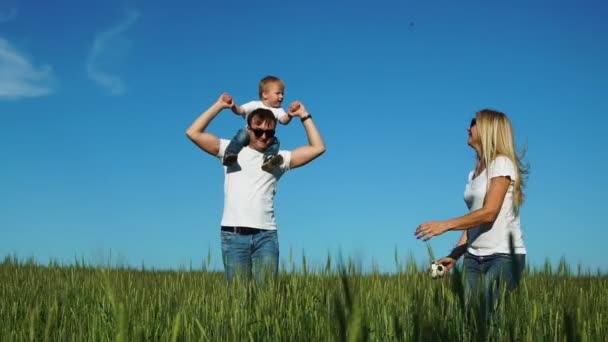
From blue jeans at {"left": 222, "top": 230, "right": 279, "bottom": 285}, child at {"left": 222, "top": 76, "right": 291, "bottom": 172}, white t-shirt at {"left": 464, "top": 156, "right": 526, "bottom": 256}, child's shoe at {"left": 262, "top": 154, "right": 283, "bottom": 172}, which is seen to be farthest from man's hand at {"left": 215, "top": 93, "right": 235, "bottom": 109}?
white t-shirt at {"left": 464, "top": 156, "right": 526, "bottom": 256}

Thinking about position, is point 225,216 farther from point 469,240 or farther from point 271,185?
point 469,240

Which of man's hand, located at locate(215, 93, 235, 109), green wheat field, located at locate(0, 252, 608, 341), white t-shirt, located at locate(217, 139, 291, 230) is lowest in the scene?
green wheat field, located at locate(0, 252, 608, 341)

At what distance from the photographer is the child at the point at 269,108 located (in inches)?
211

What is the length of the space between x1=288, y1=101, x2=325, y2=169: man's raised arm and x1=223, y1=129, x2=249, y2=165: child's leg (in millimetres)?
469

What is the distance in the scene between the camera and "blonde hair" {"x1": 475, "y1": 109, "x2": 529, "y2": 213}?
4512mm

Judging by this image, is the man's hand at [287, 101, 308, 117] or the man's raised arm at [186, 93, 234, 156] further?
the man's hand at [287, 101, 308, 117]

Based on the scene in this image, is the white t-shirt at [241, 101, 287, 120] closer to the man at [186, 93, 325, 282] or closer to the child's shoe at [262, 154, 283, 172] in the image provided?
the man at [186, 93, 325, 282]

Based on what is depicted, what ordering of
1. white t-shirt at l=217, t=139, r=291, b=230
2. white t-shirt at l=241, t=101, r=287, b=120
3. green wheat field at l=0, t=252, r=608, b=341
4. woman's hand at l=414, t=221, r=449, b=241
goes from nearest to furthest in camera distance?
green wheat field at l=0, t=252, r=608, b=341
woman's hand at l=414, t=221, r=449, b=241
white t-shirt at l=217, t=139, r=291, b=230
white t-shirt at l=241, t=101, r=287, b=120

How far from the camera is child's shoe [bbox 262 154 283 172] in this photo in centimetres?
535

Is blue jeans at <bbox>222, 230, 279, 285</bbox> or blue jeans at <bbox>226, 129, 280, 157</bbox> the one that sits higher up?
blue jeans at <bbox>226, 129, 280, 157</bbox>

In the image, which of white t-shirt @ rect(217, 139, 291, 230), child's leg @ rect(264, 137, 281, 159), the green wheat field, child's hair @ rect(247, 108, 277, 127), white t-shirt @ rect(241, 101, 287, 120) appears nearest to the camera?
the green wheat field

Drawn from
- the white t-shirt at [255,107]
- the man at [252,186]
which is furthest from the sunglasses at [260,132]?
the white t-shirt at [255,107]

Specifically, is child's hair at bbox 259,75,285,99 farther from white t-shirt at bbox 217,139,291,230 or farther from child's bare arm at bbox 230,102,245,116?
white t-shirt at bbox 217,139,291,230

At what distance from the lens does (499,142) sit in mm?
4539
